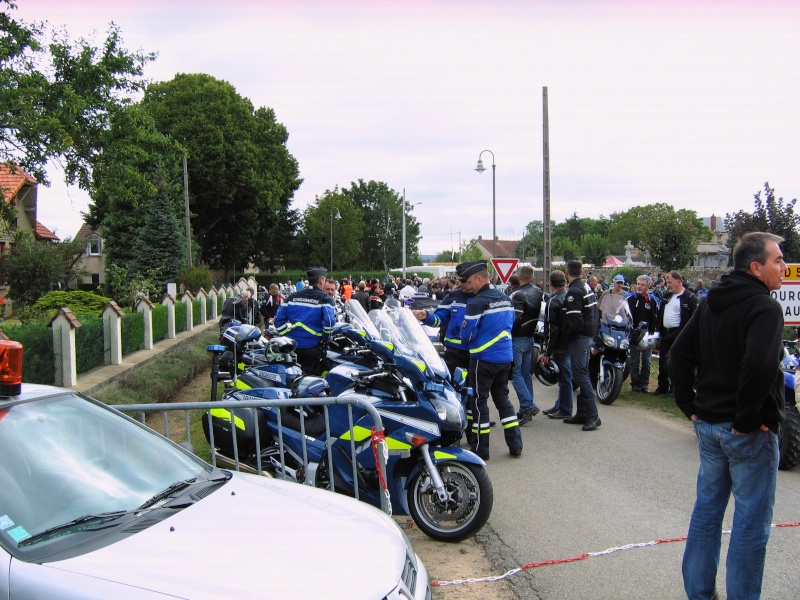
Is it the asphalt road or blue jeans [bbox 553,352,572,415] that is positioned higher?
blue jeans [bbox 553,352,572,415]

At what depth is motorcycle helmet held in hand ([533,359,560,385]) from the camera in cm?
1074

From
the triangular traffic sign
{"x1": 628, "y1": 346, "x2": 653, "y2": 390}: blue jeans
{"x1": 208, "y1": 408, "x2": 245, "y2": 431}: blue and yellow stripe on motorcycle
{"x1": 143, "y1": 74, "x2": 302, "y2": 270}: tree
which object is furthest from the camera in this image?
{"x1": 143, "y1": 74, "x2": 302, "y2": 270}: tree

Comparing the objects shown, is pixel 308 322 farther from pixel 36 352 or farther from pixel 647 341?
pixel 647 341

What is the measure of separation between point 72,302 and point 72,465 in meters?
18.9

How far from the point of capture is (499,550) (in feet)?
16.3

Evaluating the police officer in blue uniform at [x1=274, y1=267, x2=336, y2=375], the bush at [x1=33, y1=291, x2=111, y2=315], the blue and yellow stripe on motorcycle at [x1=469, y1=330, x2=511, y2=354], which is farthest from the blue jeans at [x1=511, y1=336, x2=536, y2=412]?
the bush at [x1=33, y1=291, x2=111, y2=315]

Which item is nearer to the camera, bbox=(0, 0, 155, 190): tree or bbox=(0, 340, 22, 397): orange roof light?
bbox=(0, 340, 22, 397): orange roof light

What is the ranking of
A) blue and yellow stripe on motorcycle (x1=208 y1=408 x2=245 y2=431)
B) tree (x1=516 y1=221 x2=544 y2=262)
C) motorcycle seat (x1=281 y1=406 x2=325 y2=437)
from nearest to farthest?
motorcycle seat (x1=281 y1=406 x2=325 y2=437) → blue and yellow stripe on motorcycle (x1=208 y1=408 x2=245 y2=431) → tree (x1=516 y1=221 x2=544 y2=262)

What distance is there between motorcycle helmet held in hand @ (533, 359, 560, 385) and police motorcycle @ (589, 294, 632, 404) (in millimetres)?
601

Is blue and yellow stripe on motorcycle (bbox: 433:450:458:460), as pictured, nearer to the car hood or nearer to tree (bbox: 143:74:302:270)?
the car hood

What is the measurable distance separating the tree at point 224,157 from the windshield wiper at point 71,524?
43.8 meters

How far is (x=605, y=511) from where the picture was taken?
5.69m

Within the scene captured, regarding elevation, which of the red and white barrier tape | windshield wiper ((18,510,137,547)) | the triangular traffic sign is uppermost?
the triangular traffic sign

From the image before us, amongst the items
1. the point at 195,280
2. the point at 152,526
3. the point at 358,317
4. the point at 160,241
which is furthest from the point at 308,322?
the point at 160,241
